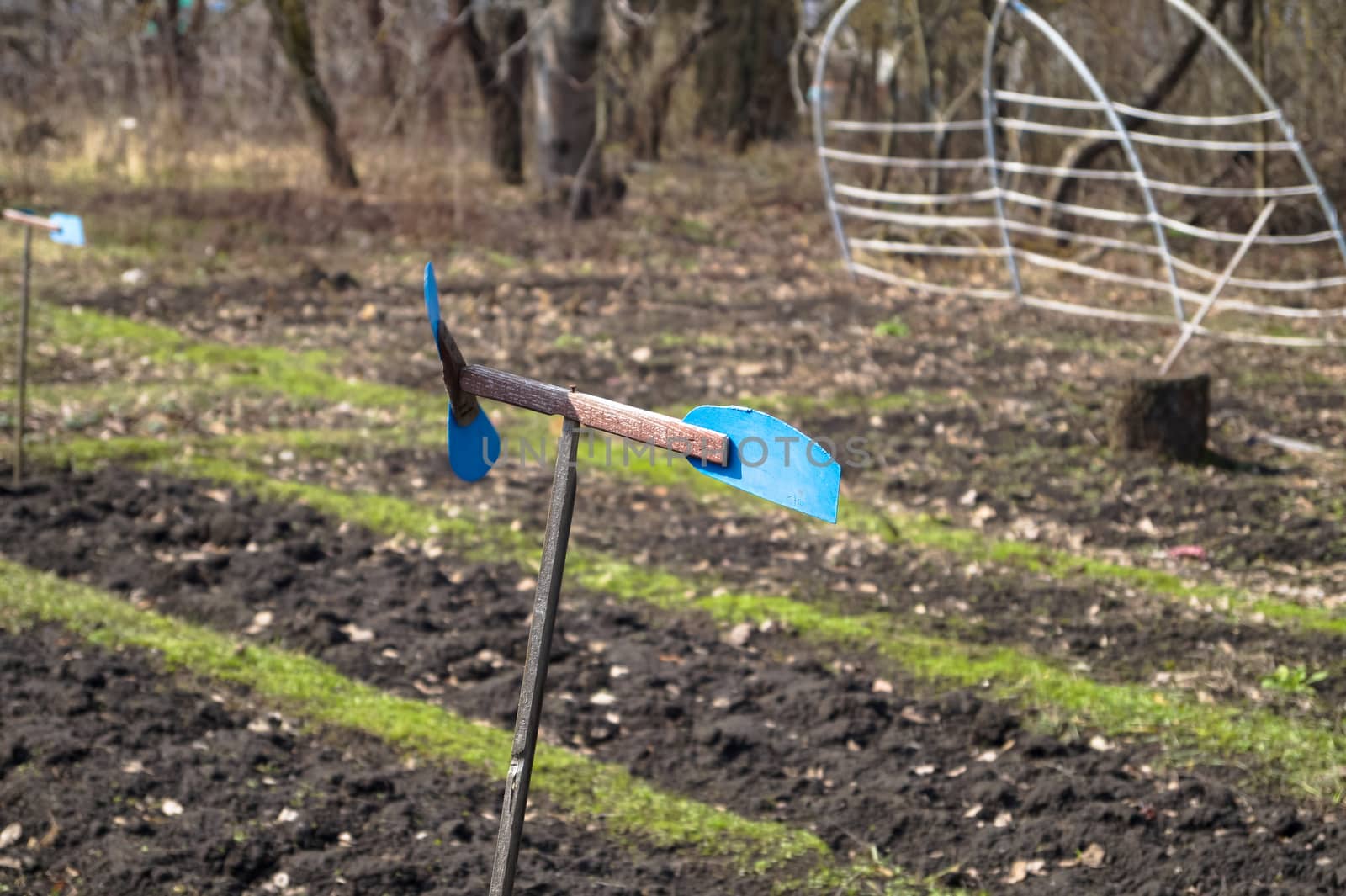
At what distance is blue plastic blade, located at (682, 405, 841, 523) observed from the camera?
188 cm

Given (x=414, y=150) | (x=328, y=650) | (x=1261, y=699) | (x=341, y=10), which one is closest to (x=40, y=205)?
(x=414, y=150)

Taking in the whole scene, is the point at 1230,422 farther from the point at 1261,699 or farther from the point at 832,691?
the point at 832,691

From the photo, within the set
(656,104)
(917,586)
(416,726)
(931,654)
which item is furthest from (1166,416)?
(656,104)

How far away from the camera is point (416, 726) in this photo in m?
3.80

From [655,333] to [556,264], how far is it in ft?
8.56

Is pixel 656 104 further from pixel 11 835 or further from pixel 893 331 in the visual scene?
pixel 11 835

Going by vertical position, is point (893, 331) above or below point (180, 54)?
below

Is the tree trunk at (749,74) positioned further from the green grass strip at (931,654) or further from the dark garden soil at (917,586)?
the green grass strip at (931,654)

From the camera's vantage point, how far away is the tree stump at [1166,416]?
6.20 m

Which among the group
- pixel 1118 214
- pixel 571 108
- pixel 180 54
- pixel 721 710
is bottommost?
pixel 721 710

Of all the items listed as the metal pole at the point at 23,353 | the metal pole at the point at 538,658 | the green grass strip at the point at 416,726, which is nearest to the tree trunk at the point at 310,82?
the metal pole at the point at 23,353

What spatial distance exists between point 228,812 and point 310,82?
1107 cm

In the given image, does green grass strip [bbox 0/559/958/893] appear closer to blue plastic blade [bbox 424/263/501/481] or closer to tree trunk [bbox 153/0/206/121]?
blue plastic blade [bbox 424/263/501/481]

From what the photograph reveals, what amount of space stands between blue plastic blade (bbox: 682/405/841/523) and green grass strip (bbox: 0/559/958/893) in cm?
160
